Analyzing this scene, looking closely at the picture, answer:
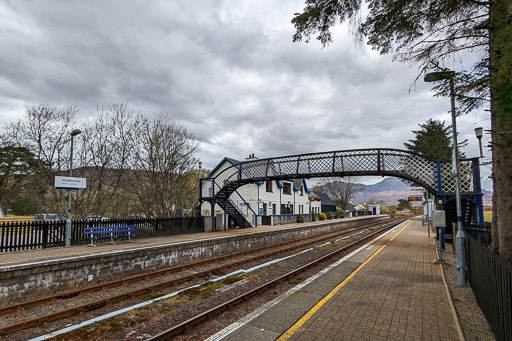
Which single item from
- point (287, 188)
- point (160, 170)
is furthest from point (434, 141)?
point (160, 170)

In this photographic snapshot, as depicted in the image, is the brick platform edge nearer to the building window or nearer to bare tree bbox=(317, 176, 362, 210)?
the building window

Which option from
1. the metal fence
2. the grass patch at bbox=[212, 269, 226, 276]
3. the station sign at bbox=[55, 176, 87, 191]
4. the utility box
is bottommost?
the grass patch at bbox=[212, 269, 226, 276]

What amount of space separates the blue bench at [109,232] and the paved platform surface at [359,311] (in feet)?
33.2

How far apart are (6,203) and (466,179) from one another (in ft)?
129

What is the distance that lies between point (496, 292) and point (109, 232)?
14.5 m

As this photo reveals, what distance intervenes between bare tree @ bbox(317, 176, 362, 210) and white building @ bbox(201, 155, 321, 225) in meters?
24.8

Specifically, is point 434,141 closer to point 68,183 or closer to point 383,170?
point 383,170

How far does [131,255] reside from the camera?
991 centimetres

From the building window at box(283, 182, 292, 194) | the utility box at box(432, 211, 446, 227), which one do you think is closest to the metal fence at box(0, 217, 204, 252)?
the utility box at box(432, 211, 446, 227)

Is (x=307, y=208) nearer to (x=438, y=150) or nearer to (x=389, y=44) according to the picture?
(x=438, y=150)

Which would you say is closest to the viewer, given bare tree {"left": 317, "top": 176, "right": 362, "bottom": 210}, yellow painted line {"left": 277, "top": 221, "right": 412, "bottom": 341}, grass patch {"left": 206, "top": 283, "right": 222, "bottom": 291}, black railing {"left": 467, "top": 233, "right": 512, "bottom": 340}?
black railing {"left": 467, "top": 233, "right": 512, "bottom": 340}

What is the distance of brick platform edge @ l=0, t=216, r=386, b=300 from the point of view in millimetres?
7156

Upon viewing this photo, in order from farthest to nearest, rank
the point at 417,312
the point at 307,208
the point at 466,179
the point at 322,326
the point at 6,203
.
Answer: the point at 307,208
the point at 6,203
the point at 466,179
the point at 417,312
the point at 322,326

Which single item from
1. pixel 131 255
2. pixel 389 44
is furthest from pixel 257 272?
pixel 389 44
